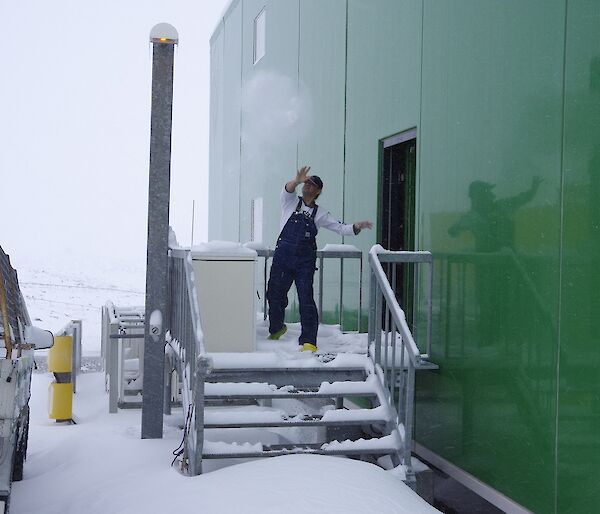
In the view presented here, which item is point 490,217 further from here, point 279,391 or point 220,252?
point 220,252

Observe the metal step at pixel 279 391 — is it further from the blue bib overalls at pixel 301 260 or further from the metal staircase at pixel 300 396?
the blue bib overalls at pixel 301 260

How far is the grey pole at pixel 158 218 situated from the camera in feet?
25.6

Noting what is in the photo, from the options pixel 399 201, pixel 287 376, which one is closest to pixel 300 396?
pixel 287 376

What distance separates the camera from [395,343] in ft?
21.4

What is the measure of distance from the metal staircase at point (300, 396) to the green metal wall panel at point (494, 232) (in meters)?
0.70

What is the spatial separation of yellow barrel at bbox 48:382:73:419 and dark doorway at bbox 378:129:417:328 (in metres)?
4.19

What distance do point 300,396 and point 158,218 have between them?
2.49 metres

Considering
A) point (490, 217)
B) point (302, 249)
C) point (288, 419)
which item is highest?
point (490, 217)

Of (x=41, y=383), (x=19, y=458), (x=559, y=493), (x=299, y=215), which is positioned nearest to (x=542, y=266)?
(x=559, y=493)

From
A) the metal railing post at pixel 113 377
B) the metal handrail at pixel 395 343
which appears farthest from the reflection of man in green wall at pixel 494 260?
the metal railing post at pixel 113 377

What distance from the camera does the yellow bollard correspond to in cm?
974

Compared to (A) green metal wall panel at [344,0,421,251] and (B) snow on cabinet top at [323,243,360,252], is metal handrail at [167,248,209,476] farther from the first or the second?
(A) green metal wall panel at [344,0,421,251]

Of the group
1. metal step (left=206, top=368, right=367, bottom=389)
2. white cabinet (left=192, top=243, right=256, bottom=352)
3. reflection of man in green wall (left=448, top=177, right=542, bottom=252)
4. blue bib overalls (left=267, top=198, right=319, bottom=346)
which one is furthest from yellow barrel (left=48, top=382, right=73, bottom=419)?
reflection of man in green wall (left=448, top=177, right=542, bottom=252)

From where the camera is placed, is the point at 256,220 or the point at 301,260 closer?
the point at 301,260
